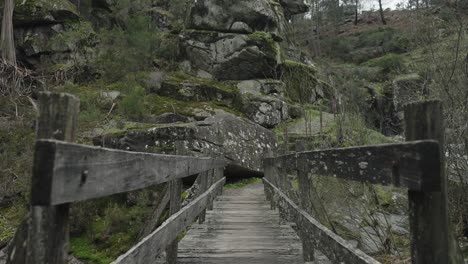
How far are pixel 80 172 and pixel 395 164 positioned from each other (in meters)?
1.16

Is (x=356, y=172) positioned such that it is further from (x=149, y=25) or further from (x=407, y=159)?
(x=149, y=25)

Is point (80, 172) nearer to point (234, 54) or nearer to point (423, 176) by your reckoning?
point (423, 176)

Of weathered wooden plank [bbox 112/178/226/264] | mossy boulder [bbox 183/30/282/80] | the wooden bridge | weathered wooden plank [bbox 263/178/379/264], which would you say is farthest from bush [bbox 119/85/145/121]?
the wooden bridge

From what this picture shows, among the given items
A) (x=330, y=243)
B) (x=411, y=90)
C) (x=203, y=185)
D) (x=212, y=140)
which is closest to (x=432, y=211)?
(x=330, y=243)

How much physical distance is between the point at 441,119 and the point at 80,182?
1.27 meters

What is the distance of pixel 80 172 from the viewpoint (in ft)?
4.15

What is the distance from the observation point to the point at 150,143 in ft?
31.2

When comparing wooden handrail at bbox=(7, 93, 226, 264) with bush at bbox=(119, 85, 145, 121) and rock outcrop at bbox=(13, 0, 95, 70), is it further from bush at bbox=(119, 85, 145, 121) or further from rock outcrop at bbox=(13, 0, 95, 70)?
rock outcrop at bbox=(13, 0, 95, 70)

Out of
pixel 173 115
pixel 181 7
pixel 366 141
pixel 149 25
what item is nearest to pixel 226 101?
pixel 173 115

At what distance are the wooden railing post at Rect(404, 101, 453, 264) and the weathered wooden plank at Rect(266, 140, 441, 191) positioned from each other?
4 centimetres

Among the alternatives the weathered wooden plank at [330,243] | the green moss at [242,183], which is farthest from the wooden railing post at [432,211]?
the green moss at [242,183]

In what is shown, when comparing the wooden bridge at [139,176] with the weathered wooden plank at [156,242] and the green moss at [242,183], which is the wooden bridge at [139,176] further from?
the green moss at [242,183]

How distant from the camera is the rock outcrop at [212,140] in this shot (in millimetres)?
9516

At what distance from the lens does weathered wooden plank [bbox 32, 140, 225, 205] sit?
3.67 feet
